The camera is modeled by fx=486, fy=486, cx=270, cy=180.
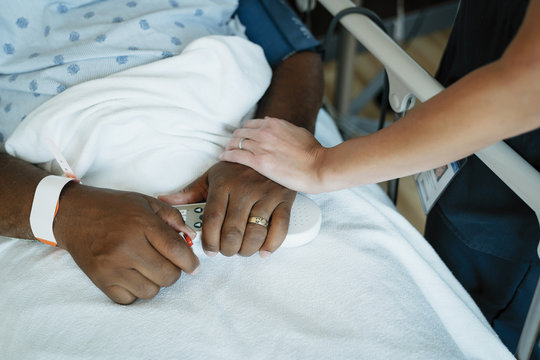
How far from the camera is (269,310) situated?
71 centimetres

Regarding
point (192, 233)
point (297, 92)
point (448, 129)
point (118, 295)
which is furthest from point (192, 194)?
point (448, 129)

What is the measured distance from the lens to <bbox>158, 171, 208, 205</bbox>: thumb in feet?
2.71

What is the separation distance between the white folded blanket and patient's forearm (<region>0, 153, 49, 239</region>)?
5 centimetres

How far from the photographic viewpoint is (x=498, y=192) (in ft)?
2.84

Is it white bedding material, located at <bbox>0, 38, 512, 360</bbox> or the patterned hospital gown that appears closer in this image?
white bedding material, located at <bbox>0, 38, 512, 360</bbox>

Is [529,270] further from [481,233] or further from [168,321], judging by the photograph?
[168,321]

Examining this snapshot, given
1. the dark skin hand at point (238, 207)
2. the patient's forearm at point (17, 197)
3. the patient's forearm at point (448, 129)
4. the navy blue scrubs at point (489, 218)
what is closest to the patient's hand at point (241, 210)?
the dark skin hand at point (238, 207)

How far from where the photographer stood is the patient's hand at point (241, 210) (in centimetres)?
74

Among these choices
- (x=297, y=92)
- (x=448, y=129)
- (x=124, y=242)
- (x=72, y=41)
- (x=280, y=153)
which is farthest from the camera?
(x=297, y=92)

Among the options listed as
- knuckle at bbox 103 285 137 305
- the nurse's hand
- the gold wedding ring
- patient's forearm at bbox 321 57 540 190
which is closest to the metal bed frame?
patient's forearm at bbox 321 57 540 190

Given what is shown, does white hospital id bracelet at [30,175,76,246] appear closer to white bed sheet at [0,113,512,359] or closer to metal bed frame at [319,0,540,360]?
white bed sheet at [0,113,512,359]

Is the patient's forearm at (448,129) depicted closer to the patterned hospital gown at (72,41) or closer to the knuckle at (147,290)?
the knuckle at (147,290)

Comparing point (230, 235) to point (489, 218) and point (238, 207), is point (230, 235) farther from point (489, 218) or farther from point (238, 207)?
point (489, 218)

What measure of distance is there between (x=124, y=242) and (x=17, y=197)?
21 centimetres
